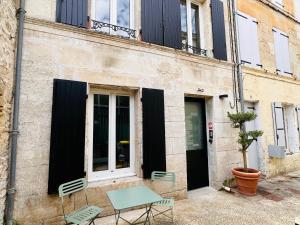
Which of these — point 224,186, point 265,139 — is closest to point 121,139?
point 224,186

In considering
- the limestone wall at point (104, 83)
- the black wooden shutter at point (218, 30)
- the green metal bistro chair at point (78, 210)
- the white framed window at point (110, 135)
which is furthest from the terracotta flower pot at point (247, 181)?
the green metal bistro chair at point (78, 210)

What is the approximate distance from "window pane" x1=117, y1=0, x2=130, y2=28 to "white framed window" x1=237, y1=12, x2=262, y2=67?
3.49 m

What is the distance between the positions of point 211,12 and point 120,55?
3088 millimetres

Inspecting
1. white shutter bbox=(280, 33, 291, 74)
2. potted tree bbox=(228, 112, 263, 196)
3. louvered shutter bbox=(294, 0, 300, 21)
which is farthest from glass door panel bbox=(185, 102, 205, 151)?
louvered shutter bbox=(294, 0, 300, 21)

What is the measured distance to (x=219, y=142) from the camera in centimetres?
511

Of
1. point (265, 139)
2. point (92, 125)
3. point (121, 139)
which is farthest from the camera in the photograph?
point (265, 139)

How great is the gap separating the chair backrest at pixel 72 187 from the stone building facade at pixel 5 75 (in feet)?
2.40

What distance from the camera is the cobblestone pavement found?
342 cm

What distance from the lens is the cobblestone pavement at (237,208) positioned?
3.42 meters

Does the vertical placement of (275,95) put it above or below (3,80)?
above

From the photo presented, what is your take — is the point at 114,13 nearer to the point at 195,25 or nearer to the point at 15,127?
the point at 195,25

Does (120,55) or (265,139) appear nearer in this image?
(120,55)

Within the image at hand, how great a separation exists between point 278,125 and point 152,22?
5.08 metres

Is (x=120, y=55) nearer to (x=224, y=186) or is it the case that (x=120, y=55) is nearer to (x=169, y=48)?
(x=169, y=48)
